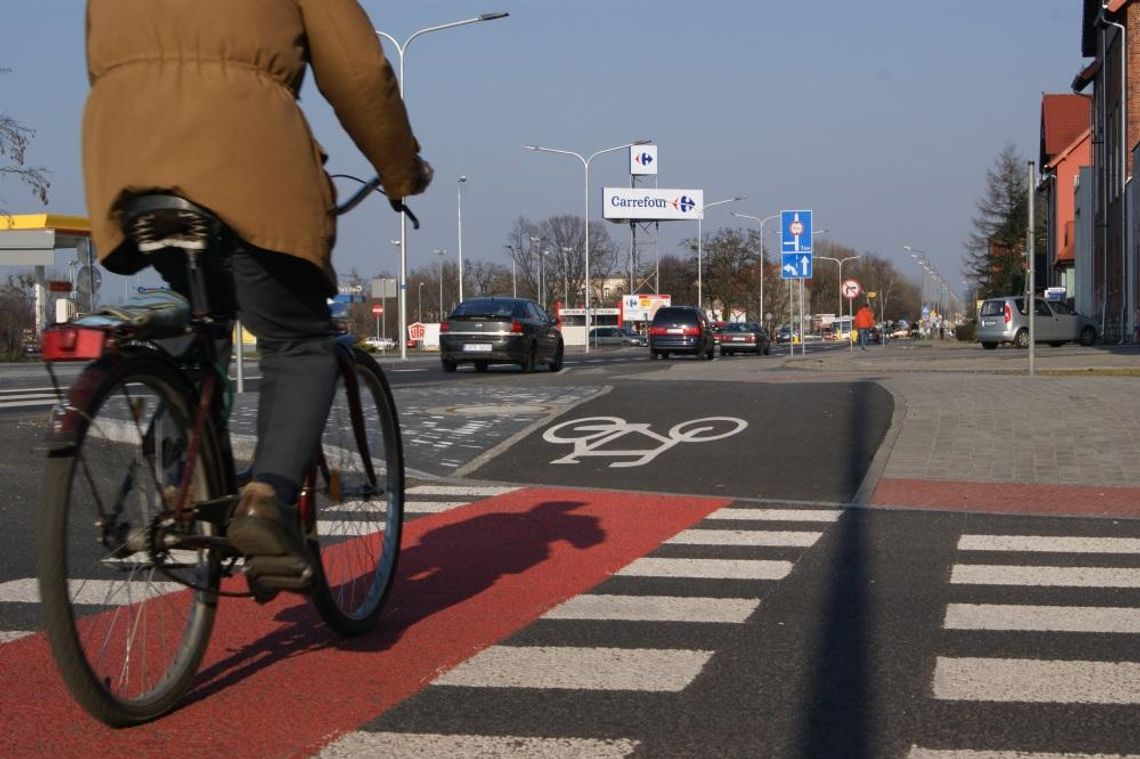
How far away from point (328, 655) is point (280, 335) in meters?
1.13

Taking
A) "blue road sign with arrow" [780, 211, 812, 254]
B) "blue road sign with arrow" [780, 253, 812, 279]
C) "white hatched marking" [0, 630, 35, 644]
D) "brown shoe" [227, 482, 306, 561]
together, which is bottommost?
"white hatched marking" [0, 630, 35, 644]

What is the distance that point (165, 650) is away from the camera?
12.9 ft

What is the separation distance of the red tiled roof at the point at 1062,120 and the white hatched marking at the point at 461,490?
81.0 meters

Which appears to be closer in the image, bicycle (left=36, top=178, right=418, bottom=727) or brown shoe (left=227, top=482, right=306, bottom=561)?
bicycle (left=36, top=178, right=418, bottom=727)

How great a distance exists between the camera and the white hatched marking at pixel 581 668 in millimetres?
4391

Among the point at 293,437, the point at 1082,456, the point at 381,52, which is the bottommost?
the point at 1082,456

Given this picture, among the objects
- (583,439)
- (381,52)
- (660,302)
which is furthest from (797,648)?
(660,302)

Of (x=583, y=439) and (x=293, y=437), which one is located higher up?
(x=293, y=437)

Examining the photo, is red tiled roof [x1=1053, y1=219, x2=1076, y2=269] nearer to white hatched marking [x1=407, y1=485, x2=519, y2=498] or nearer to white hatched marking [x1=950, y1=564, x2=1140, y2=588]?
white hatched marking [x1=407, y1=485, x2=519, y2=498]

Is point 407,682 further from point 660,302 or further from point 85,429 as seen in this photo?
point 660,302

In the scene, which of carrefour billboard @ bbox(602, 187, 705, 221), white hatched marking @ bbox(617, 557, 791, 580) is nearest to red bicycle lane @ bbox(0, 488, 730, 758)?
white hatched marking @ bbox(617, 557, 791, 580)

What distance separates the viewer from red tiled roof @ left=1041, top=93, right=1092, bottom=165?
8538 cm

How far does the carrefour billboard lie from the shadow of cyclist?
97571mm

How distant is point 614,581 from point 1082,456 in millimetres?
6278
